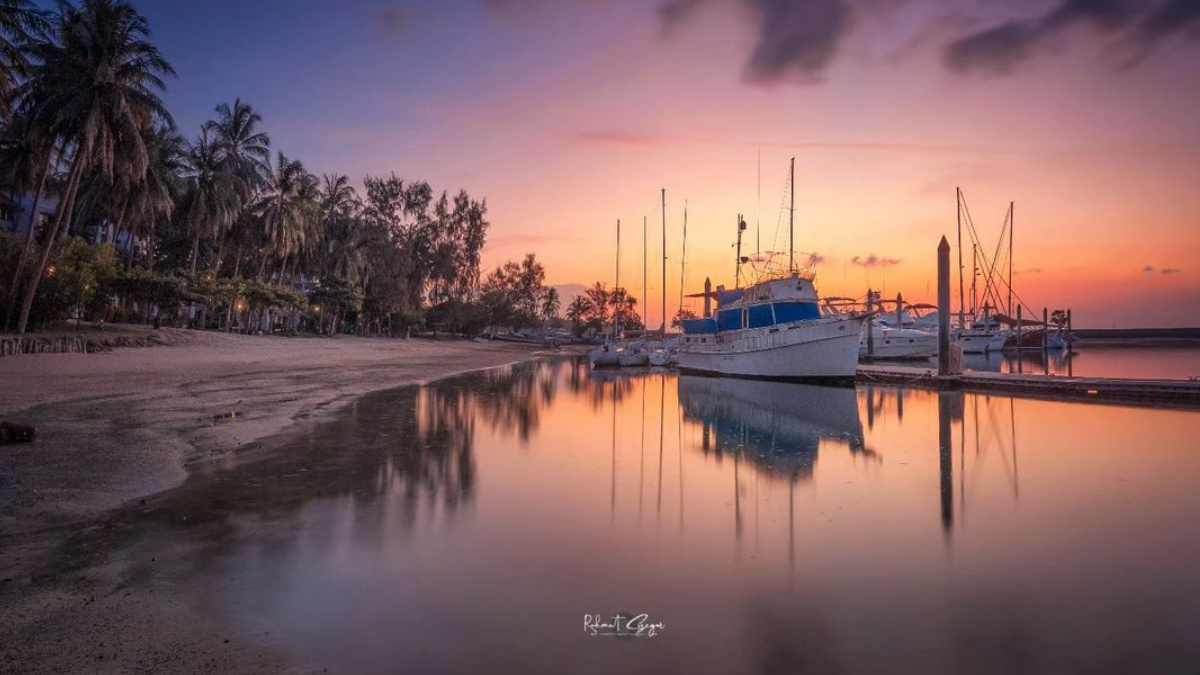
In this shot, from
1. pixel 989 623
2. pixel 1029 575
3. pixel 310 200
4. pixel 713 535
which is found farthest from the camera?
pixel 310 200

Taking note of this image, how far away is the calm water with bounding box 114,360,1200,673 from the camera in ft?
17.8

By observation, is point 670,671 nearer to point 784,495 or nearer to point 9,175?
point 784,495

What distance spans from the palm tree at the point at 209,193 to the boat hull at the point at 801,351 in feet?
143

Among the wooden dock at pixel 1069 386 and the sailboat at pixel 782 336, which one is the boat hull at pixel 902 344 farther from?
the wooden dock at pixel 1069 386

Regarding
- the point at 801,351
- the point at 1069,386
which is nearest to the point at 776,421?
the point at 801,351

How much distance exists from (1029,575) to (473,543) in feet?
22.1

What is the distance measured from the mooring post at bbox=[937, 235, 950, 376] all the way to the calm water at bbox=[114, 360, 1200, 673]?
19587mm

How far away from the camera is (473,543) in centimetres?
825

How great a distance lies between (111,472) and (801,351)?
110 ft

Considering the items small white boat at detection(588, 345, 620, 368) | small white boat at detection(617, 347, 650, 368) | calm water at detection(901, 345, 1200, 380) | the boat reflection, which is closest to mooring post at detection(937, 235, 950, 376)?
the boat reflection

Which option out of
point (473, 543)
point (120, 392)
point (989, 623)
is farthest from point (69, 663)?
point (120, 392)

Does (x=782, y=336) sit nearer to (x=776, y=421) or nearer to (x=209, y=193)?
(x=776, y=421)

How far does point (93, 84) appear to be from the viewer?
32812mm

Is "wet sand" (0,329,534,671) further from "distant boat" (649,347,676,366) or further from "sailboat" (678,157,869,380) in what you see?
"distant boat" (649,347,676,366)
